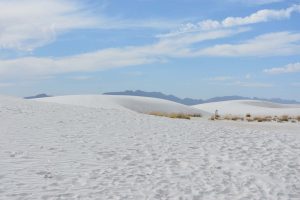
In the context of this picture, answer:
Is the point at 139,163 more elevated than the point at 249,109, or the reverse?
the point at 249,109

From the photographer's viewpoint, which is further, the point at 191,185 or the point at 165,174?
the point at 165,174

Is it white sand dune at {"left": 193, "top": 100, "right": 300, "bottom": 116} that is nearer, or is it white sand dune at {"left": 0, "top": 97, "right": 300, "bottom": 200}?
white sand dune at {"left": 0, "top": 97, "right": 300, "bottom": 200}

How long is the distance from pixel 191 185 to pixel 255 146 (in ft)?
20.5

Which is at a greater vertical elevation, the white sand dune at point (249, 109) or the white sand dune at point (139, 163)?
the white sand dune at point (249, 109)

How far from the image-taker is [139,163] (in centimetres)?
1283

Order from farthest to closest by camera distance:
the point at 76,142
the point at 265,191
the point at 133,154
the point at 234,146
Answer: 1. the point at 234,146
2. the point at 76,142
3. the point at 133,154
4. the point at 265,191

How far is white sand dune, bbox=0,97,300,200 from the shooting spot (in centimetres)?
1020

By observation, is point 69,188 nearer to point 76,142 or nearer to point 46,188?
point 46,188

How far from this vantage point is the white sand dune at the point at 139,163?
33.5 ft

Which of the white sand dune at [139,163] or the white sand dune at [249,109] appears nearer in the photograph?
the white sand dune at [139,163]

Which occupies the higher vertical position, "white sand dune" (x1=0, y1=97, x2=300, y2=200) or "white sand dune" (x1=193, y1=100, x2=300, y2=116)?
"white sand dune" (x1=193, y1=100, x2=300, y2=116)

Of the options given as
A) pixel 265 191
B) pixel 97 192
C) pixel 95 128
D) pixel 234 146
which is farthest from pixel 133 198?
pixel 95 128

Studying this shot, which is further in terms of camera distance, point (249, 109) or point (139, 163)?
point (249, 109)

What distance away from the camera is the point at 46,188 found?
9898mm
